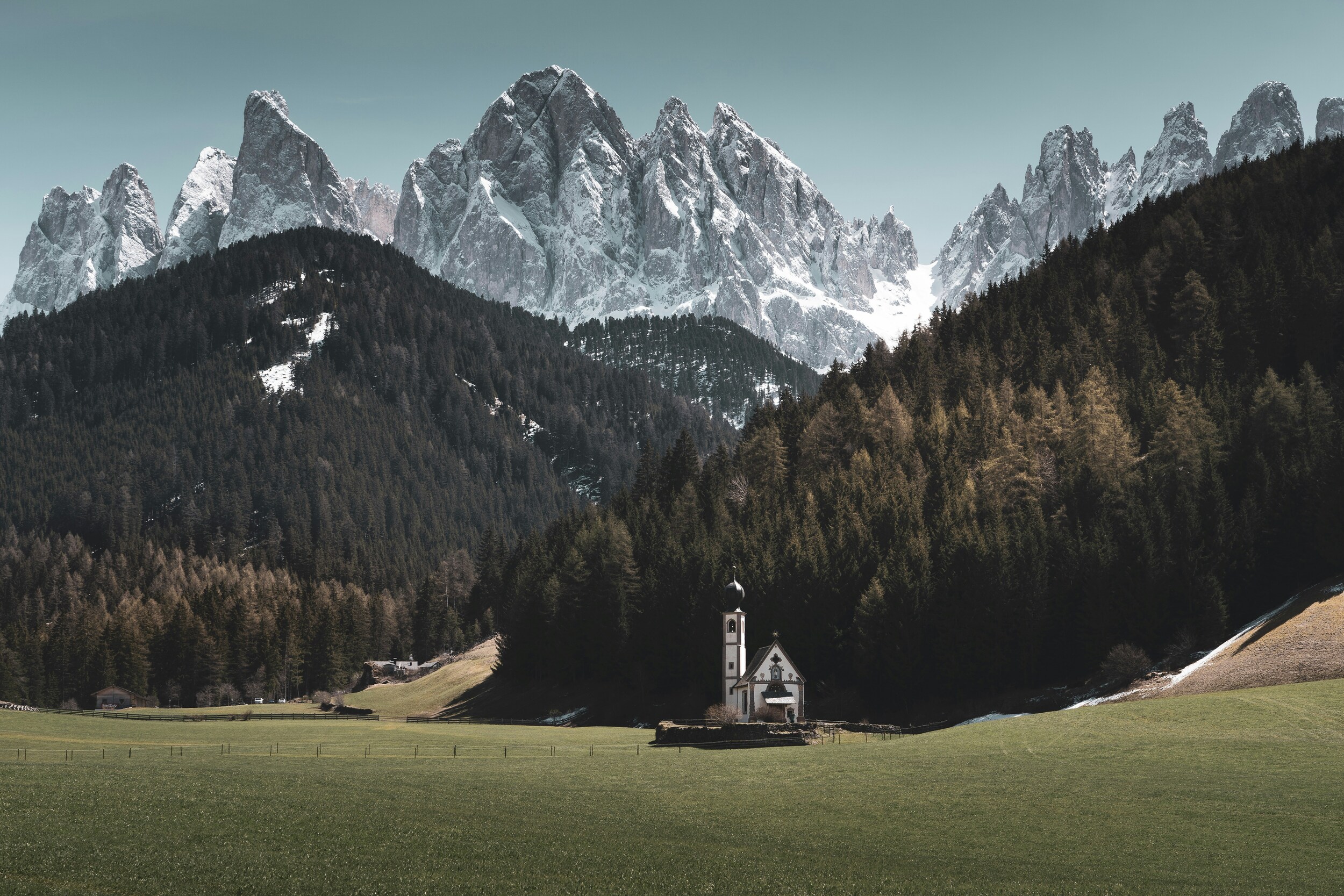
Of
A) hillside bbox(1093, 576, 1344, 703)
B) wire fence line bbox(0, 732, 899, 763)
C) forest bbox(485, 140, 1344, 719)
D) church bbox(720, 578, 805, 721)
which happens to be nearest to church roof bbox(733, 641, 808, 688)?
church bbox(720, 578, 805, 721)

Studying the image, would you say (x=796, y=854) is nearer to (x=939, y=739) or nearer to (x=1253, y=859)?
(x=1253, y=859)

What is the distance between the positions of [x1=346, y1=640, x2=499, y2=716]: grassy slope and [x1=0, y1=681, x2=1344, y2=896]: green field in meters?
62.6

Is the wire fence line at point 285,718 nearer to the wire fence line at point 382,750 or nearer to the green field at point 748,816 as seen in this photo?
the wire fence line at point 382,750

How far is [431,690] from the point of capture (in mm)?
127062

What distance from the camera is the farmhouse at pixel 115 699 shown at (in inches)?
5182

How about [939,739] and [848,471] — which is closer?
[939,739]

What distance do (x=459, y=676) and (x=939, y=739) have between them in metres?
80.6

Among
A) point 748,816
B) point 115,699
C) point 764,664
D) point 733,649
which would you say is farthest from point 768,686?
→ point 115,699

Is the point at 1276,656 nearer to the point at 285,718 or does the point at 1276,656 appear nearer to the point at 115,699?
the point at 285,718

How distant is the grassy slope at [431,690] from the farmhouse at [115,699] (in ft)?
79.1

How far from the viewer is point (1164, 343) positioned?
118188 mm

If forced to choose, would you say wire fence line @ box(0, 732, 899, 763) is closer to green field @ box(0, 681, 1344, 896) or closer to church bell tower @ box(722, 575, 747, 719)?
green field @ box(0, 681, 1344, 896)

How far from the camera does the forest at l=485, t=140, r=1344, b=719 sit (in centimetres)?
7669

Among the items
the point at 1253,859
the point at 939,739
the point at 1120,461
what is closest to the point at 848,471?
the point at 1120,461
